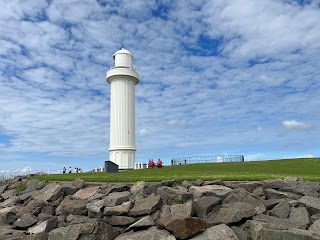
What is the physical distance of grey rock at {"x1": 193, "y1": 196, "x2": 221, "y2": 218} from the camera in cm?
1080

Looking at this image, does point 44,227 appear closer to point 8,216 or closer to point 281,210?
→ point 8,216

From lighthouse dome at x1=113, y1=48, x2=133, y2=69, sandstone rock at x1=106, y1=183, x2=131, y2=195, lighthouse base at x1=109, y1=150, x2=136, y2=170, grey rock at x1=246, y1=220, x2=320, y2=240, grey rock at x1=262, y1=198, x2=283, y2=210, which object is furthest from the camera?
lighthouse dome at x1=113, y1=48, x2=133, y2=69

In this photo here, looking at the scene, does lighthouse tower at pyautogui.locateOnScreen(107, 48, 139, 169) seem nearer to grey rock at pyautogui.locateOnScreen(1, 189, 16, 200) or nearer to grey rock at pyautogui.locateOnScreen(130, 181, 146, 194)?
grey rock at pyautogui.locateOnScreen(1, 189, 16, 200)

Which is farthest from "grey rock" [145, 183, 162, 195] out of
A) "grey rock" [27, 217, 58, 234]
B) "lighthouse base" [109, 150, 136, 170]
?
"lighthouse base" [109, 150, 136, 170]

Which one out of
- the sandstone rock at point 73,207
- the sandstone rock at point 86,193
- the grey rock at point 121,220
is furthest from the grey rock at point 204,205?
the sandstone rock at point 86,193

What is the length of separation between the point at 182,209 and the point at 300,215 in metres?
3.65

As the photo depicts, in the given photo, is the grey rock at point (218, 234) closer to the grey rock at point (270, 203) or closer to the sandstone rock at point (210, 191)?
the sandstone rock at point (210, 191)

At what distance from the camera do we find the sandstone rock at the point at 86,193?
1478 cm

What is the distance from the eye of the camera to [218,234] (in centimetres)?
918

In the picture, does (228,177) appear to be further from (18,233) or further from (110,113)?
(110,113)

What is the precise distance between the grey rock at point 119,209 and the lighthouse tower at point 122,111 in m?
22.5

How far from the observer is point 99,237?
10.3 meters

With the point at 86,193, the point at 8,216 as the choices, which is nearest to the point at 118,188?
the point at 86,193

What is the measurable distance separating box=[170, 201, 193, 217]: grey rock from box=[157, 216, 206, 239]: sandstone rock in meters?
1.03
